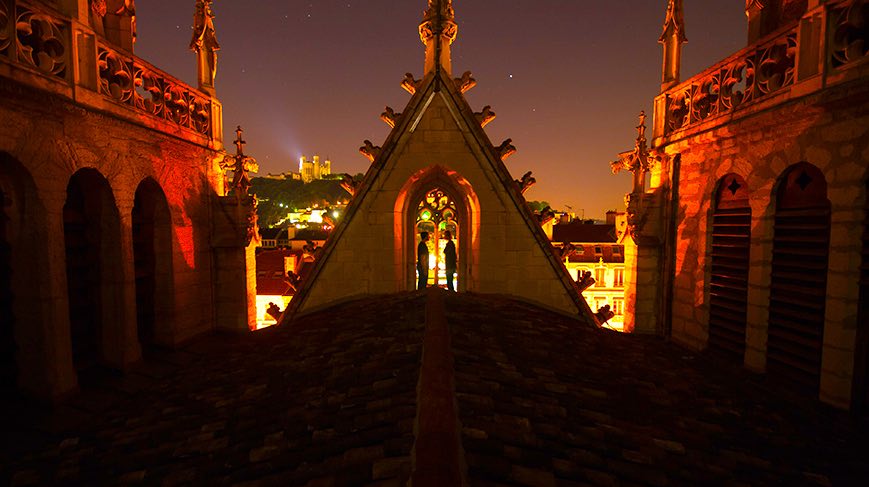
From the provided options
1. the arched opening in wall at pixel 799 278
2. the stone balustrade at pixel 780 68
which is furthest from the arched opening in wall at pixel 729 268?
the stone balustrade at pixel 780 68

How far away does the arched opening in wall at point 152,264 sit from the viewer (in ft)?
21.3

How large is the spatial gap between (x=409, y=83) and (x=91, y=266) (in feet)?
19.2

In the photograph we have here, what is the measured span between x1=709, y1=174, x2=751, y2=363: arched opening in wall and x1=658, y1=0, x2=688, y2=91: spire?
2463mm

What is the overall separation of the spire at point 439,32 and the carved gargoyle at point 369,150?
1704 millimetres

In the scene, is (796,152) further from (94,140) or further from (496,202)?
(94,140)

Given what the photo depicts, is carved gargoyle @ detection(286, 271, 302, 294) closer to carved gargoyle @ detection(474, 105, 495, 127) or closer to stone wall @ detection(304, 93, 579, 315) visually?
stone wall @ detection(304, 93, 579, 315)

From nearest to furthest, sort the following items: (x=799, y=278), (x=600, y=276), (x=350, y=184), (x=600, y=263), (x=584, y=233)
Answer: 1. (x=799, y=278)
2. (x=350, y=184)
3. (x=600, y=263)
4. (x=600, y=276)
5. (x=584, y=233)

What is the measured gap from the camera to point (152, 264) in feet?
21.6

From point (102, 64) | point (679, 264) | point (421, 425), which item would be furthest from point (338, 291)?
point (679, 264)

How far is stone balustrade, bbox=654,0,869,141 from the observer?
4328mm

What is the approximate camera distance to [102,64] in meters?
5.12

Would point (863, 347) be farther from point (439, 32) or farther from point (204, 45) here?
point (204, 45)

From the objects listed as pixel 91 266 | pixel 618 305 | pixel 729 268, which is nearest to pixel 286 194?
pixel 618 305

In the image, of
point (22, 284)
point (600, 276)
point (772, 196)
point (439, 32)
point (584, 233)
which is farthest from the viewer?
point (584, 233)
